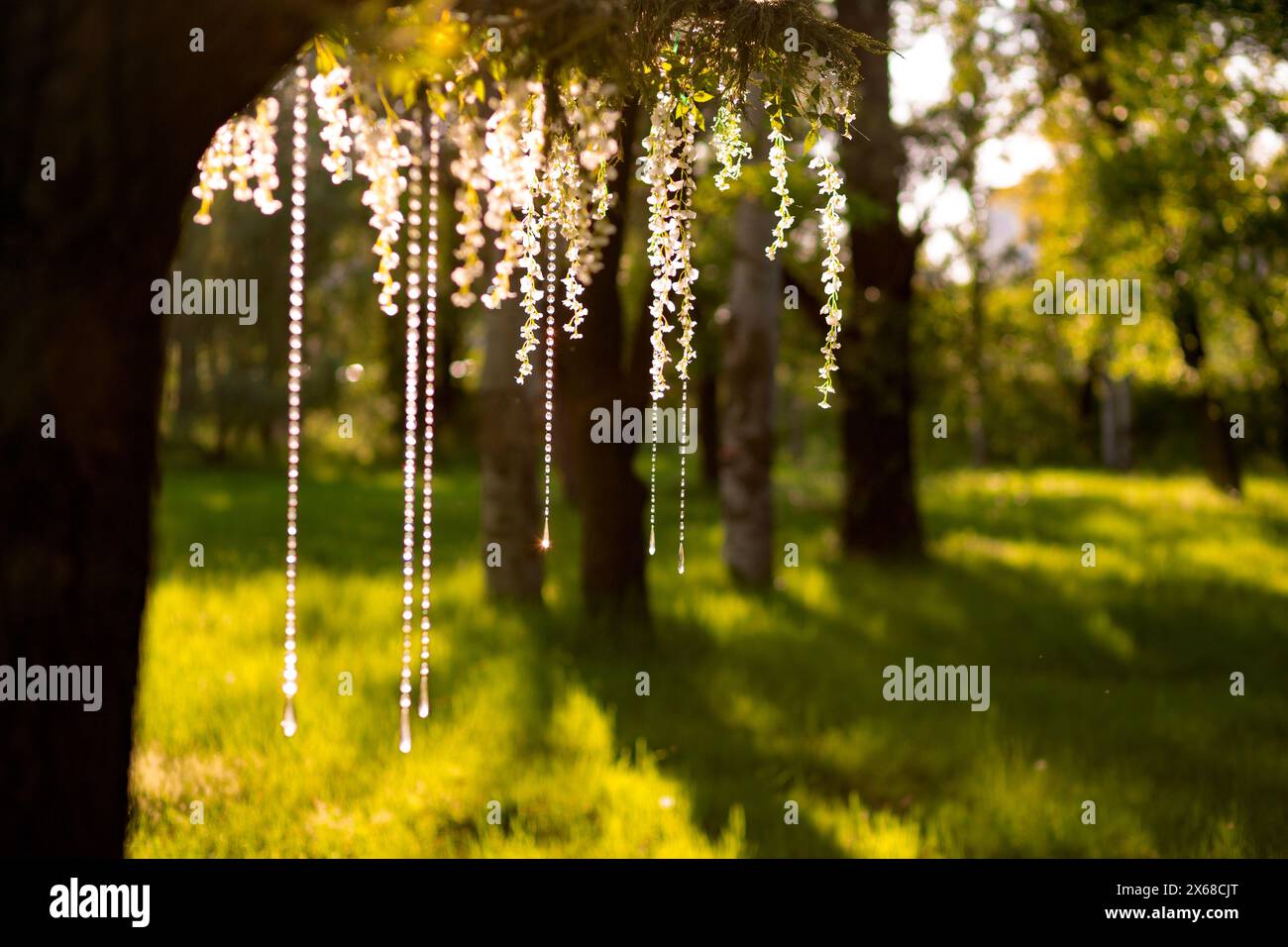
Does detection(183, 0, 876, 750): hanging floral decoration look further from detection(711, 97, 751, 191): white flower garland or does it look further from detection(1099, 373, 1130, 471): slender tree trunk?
detection(1099, 373, 1130, 471): slender tree trunk

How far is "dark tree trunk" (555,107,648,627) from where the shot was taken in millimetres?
8641

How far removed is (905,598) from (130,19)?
946 centimetres

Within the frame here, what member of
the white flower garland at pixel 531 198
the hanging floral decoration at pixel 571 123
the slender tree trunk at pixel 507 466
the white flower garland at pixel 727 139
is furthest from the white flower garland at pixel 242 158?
the slender tree trunk at pixel 507 466

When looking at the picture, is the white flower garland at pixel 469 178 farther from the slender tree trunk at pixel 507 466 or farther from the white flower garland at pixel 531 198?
the slender tree trunk at pixel 507 466

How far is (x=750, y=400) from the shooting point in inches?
448

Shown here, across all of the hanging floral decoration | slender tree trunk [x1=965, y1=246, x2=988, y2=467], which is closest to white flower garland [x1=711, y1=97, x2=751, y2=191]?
the hanging floral decoration

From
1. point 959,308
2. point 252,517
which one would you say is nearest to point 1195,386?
point 959,308

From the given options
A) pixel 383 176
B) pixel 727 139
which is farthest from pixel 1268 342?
pixel 383 176

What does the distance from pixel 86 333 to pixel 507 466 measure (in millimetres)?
6880

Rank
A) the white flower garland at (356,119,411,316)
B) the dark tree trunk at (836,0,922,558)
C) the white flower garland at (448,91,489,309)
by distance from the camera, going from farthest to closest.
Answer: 1. the dark tree trunk at (836,0,922,558)
2. the white flower garland at (448,91,489,309)
3. the white flower garland at (356,119,411,316)

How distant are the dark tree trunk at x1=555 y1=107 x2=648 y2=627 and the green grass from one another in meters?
0.49

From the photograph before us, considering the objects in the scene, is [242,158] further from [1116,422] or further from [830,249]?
[1116,422]
